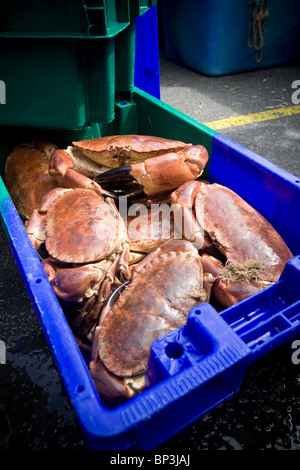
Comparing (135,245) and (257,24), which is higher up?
(257,24)

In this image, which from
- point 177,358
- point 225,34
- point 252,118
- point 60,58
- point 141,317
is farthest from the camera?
point 225,34

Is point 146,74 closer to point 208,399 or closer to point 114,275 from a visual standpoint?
point 114,275

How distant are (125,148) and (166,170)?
10.2 inches

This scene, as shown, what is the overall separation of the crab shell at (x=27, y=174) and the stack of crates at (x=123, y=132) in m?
0.12

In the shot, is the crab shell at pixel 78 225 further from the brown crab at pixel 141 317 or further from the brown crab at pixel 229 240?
the brown crab at pixel 229 240

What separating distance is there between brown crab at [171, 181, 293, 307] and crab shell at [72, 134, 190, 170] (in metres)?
0.27

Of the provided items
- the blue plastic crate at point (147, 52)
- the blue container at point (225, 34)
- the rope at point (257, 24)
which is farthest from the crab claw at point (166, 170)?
the rope at point (257, 24)

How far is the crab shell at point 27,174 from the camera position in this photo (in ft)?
6.76

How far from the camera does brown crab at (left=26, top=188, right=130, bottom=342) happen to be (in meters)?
1.44

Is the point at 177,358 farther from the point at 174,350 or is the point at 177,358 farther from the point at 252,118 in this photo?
the point at 252,118

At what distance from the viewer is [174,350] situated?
977 millimetres

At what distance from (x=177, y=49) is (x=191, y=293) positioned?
451 cm

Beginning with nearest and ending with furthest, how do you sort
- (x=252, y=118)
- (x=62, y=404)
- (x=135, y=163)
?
(x=62, y=404) < (x=135, y=163) < (x=252, y=118)

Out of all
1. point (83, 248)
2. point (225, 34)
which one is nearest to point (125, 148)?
point (83, 248)
